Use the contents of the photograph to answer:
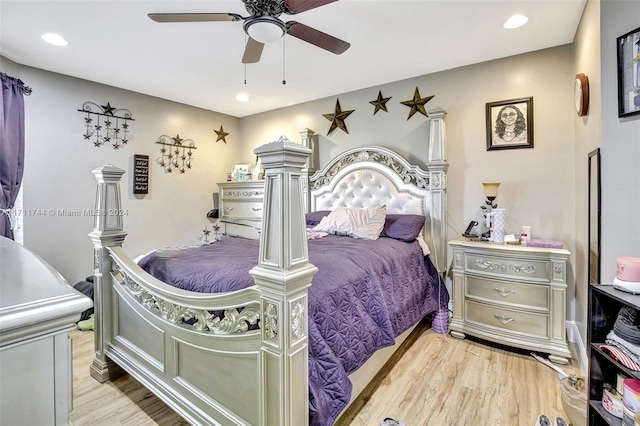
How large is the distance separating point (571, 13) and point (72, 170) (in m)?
4.69

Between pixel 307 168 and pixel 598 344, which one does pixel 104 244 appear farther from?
pixel 598 344

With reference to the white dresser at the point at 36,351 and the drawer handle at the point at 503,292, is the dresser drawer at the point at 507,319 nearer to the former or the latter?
the drawer handle at the point at 503,292

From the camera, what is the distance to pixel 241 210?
175 inches

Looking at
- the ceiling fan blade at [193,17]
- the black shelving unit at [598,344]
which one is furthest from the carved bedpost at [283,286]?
the black shelving unit at [598,344]

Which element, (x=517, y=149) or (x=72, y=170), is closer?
(x=517, y=149)

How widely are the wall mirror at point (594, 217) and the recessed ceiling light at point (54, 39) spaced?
3.91 meters

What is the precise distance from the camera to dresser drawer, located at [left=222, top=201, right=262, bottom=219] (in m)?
4.30

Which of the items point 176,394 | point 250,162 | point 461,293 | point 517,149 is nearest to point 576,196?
point 517,149

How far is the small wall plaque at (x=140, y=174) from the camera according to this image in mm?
3898

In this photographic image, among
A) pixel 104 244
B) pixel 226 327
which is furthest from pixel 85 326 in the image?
pixel 226 327

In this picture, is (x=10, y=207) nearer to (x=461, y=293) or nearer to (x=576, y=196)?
(x=461, y=293)

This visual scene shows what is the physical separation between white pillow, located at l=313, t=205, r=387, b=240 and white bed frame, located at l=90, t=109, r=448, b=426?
1092mm

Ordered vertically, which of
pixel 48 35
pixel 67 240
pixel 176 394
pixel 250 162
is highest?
pixel 48 35

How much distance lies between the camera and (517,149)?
114 inches
